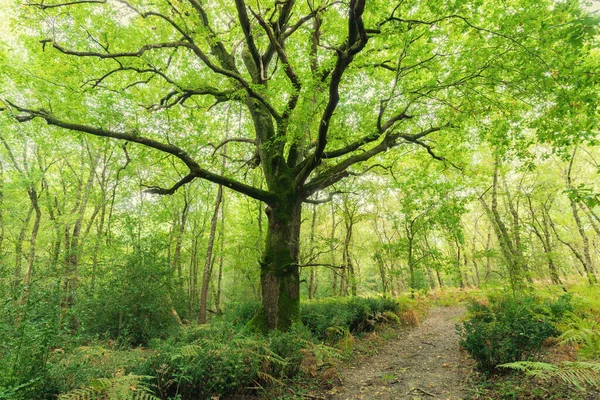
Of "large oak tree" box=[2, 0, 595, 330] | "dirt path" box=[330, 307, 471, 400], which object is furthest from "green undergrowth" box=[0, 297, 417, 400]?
"large oak tree" box=[2, 0, 595, 330]

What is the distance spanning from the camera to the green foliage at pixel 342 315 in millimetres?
8281

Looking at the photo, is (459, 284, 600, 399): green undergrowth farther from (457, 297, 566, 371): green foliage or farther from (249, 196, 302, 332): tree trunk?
(249, 196, 302, 332): tree trunk

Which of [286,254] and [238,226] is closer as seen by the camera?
[286,254]

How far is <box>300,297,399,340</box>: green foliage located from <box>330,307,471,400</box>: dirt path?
43.0 inches

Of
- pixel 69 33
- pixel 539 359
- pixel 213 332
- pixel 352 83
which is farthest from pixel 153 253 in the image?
pixel 539 359

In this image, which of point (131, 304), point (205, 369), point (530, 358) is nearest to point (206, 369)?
point (205, 369)

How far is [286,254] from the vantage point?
8.07 m

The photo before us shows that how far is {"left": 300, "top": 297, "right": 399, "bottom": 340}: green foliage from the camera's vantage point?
27.2 feet

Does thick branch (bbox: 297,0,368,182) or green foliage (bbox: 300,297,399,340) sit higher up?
thick branch (bbox: 297,0,368,182)

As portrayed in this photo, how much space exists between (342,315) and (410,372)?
3.00 metres

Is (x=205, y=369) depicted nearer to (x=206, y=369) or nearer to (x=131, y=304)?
(x=206, y=369)

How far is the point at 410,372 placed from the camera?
19.6 feet

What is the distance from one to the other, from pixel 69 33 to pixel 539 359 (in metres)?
13.2

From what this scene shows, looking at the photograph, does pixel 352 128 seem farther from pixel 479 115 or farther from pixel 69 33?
pixel 69 33
